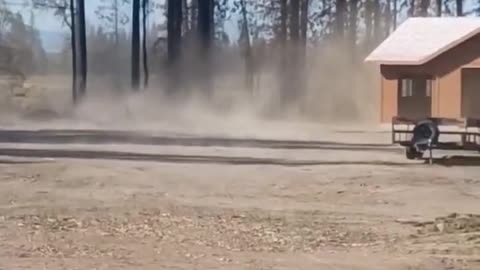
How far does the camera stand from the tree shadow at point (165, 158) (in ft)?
73.7

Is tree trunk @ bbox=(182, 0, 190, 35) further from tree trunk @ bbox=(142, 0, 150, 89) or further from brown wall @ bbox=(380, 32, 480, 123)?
brown wall @ bbox=(380, 32, 480, 123)

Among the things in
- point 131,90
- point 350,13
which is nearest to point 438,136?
point 131,90

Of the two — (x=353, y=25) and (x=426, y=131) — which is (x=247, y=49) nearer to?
(x=353, y=25)

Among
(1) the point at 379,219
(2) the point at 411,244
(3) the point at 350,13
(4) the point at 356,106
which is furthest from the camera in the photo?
(3) the point at 350,13

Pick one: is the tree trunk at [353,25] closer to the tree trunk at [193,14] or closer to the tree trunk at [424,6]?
the tree trunk at [424,6]

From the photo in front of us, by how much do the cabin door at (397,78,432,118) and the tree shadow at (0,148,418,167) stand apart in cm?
1588

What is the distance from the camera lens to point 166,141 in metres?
29.3

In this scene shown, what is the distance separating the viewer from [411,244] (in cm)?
1187

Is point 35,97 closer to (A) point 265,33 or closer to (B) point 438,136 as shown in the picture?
(A) point 265,33

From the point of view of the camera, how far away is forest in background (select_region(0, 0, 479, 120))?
50812 mm

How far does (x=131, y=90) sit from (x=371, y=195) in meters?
34.9

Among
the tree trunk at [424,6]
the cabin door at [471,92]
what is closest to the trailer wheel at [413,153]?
the cabin door at [471,92]

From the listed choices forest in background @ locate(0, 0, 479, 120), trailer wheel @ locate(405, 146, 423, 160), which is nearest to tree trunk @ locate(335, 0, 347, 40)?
forest in background @ locate(0, 0, 479, 120)

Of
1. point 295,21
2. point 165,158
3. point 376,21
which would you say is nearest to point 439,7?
point 376,21
